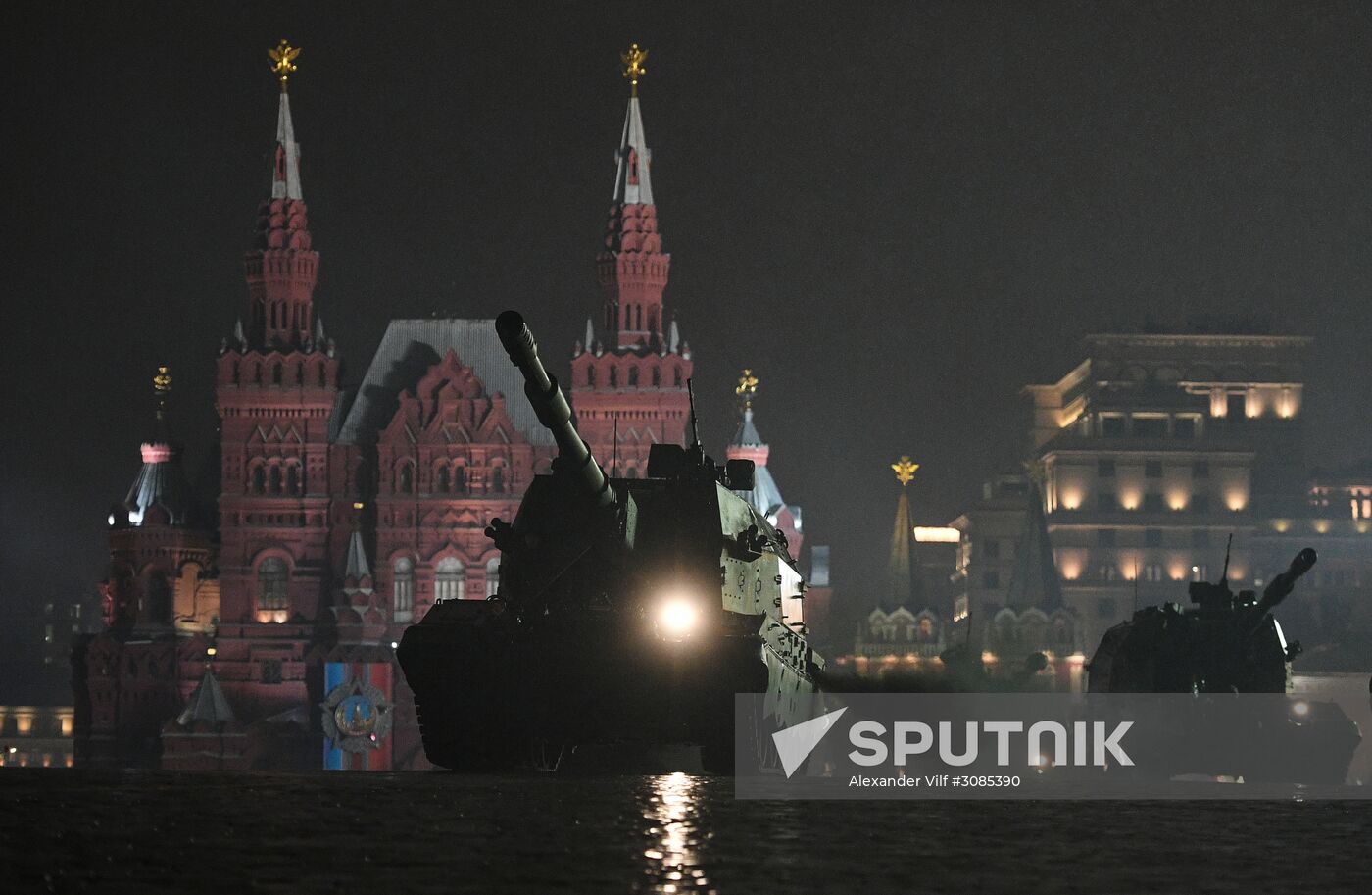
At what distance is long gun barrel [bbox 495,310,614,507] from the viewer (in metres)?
26.3

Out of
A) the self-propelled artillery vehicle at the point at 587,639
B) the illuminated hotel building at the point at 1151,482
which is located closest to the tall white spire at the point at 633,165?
the illuminated hotel building at the point at 1151,482

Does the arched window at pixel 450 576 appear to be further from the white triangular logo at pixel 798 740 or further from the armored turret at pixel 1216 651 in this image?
the white triangular logo at pixel 798 740

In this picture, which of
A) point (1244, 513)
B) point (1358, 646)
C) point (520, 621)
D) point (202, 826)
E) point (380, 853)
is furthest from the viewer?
point (1244, 513)

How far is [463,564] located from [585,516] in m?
81.1

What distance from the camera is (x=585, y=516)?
1238 inches

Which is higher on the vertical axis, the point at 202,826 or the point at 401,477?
the point at 401,477

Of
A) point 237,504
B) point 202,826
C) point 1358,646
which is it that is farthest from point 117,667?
point 202,826

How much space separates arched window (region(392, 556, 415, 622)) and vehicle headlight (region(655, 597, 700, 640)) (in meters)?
81.8

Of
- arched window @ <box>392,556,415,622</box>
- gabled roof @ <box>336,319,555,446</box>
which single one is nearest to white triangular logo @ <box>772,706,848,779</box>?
arched window @ <box>392,556,415,622</box>

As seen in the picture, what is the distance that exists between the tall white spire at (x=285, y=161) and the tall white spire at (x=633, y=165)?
1477 centimetres

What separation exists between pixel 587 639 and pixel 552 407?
130 inches

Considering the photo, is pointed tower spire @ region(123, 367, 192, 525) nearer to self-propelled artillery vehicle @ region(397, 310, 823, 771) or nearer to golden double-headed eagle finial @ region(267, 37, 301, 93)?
golden double-headed eagle finial @ region(267, 37, 301, 93)

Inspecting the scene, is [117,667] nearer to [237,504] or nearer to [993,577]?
[237,504]

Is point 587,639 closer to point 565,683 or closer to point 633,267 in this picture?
point 565,683
